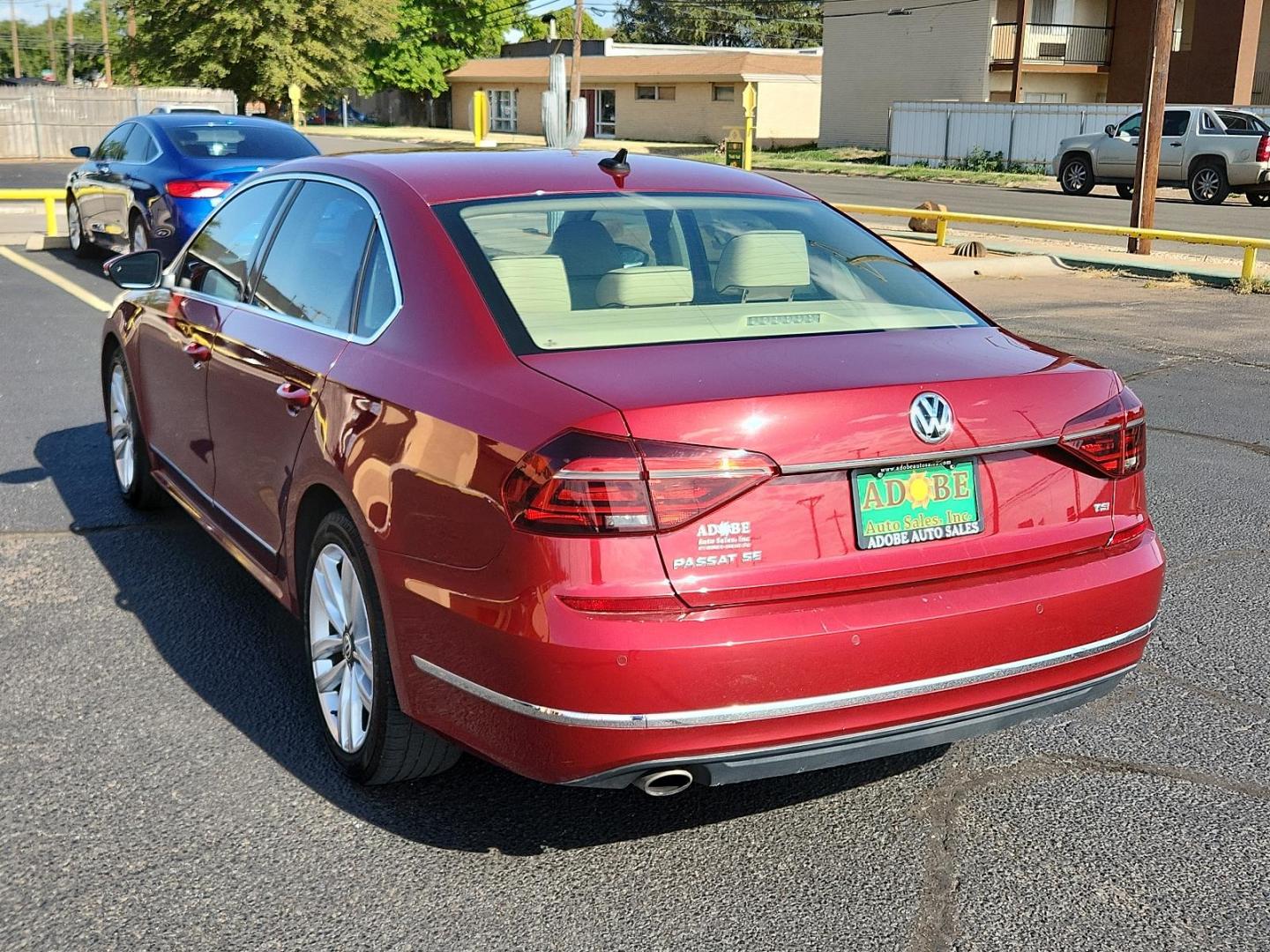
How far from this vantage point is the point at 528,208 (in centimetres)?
394

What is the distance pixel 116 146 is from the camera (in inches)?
585

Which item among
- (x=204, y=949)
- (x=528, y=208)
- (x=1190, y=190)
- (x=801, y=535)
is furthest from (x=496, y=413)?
(x=1190, y=190)

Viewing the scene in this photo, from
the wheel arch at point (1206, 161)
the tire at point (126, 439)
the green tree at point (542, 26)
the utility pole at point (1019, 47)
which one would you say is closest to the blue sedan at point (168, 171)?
the tire at point (126, 439)

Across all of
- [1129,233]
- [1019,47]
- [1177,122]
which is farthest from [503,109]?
[1129,233]

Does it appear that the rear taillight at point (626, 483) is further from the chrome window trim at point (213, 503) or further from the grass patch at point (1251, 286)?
the grass patch at point (1251, 286)

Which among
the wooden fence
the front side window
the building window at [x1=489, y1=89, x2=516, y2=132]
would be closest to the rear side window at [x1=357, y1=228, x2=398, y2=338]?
the front side window

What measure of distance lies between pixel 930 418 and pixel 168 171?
1170 centimetres

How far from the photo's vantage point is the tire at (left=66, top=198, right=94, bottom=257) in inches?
625

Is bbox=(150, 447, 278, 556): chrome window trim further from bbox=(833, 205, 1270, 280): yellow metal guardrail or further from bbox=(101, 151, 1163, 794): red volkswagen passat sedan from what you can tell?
bbox=(833, 205, 1270, 280): yellow metal guardrail

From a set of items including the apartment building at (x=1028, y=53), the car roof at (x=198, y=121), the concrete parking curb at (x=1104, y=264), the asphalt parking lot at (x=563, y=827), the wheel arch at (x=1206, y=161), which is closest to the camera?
the asphalt parking lot at (x=563, y=827)

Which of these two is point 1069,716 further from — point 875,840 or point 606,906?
point 606,906

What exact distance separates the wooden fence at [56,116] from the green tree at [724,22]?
64.8 meters

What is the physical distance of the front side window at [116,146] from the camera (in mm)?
14641

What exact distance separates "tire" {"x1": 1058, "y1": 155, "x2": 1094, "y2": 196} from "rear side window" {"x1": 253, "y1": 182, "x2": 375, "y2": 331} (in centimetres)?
2943
